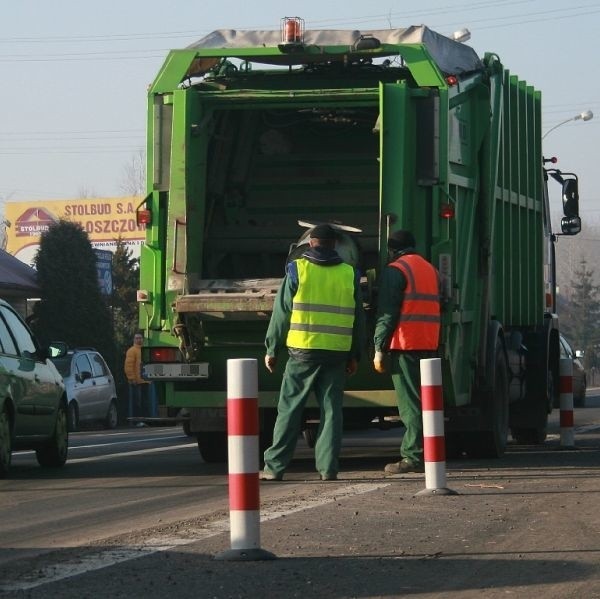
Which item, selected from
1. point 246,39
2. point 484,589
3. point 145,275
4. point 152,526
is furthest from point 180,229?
point 484,589

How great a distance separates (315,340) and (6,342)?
3785 millimetres

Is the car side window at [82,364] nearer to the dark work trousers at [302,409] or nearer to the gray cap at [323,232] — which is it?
the dark work trousers at [302,409]

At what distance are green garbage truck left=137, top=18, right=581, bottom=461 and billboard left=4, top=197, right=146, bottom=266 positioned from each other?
61015 mm

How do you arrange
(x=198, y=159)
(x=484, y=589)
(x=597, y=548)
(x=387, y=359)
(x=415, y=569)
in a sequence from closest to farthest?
(x=484, y=589) < (x=415, y=569) < (x=597, y=548) < (x=387, y=359) < (x=198, y=159)

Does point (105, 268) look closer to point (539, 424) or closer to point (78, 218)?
point (539, 424)

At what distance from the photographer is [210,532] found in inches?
347

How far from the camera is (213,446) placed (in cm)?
1516

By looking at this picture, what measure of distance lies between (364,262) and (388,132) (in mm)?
1770

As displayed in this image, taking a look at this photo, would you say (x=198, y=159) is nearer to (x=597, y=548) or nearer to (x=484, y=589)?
(x=597, y=548)

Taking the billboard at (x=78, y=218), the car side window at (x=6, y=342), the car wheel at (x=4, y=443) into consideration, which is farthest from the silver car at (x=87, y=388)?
the billboard at (x=78, y=218)

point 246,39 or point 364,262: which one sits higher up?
point 246,39

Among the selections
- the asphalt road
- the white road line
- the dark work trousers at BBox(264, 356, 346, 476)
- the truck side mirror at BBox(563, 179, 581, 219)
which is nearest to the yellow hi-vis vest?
the dark work trousers at BBox(264, 356, 346, 476)

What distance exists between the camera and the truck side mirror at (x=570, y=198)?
19062mm

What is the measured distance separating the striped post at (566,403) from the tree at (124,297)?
2389 cm
